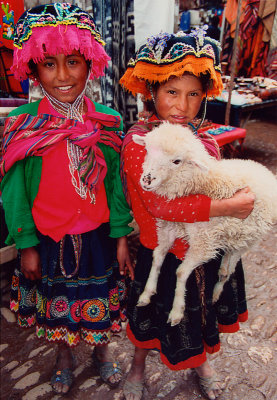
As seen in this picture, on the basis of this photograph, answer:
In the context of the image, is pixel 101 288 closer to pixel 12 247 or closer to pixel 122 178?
pixel 122 178

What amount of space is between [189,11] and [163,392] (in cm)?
803

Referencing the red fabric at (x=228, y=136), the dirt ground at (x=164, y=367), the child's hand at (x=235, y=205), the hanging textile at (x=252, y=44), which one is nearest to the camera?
the child's hand at (x=235, y=205)

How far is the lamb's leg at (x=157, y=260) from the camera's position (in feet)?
5.34

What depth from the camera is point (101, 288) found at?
1951 millimetres

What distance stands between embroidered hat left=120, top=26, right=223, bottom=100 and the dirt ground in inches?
81.1

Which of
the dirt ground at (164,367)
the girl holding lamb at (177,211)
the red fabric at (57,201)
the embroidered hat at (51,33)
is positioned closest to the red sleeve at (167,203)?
the girl holding lamb at (177,211)

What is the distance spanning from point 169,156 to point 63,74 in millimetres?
779

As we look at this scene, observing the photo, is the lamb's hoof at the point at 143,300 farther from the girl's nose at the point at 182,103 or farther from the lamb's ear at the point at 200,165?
the girl's nose at the point at 182,103

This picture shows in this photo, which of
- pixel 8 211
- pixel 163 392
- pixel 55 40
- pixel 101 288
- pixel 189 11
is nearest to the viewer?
pixel 55 40

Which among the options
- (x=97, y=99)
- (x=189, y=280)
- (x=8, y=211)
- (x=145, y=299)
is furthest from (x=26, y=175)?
(x=97, y=99)

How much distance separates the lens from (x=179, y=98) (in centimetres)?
159

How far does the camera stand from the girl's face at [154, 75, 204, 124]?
158 centimetres

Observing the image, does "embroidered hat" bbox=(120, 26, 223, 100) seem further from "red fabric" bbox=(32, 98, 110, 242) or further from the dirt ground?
the dirt ground

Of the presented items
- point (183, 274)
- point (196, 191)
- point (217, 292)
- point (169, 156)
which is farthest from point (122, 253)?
point (169, 156)
